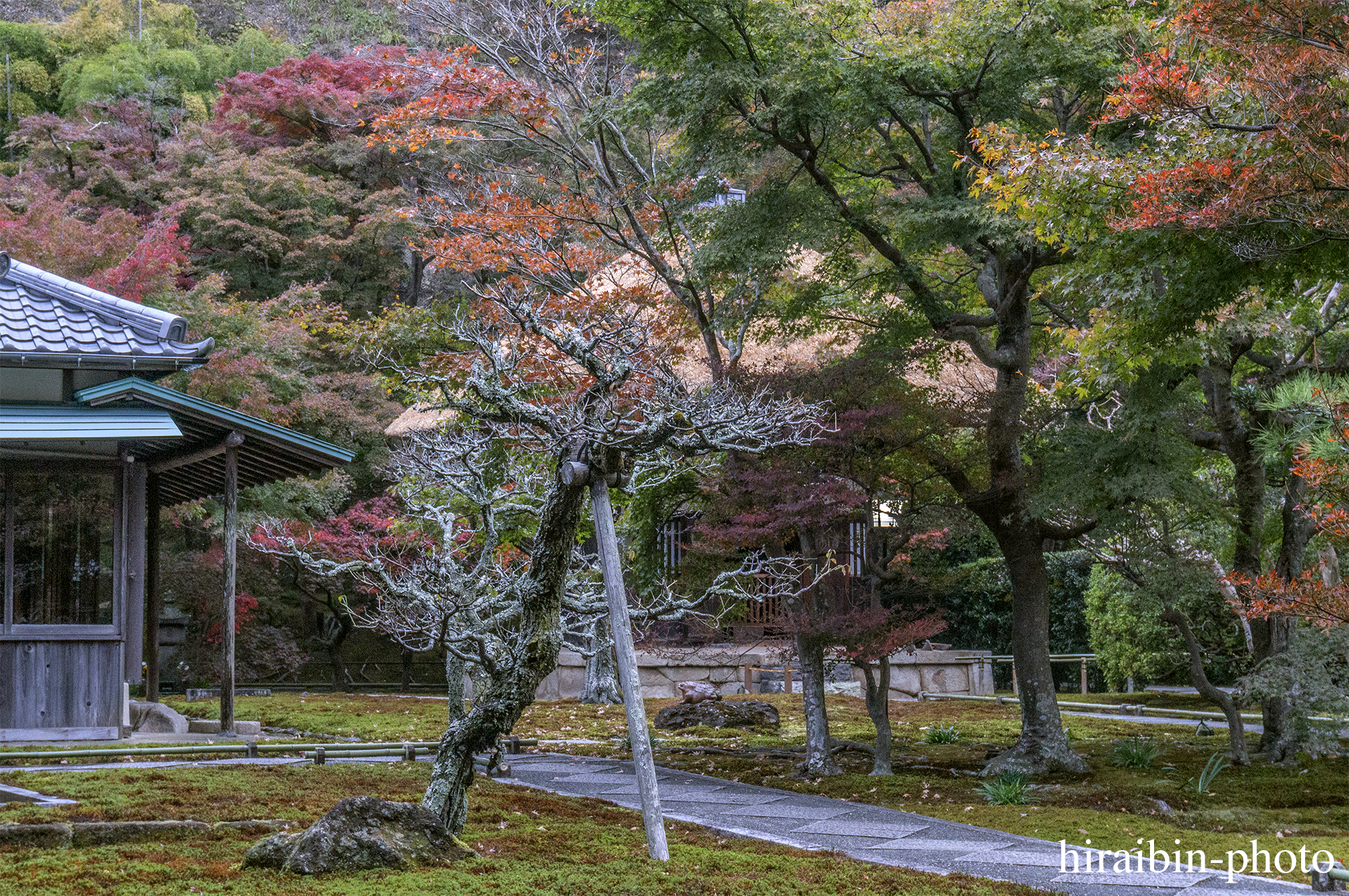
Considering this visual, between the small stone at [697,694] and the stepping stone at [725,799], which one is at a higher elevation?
the small stone at [697,694]

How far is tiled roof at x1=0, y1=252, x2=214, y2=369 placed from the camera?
994 cm

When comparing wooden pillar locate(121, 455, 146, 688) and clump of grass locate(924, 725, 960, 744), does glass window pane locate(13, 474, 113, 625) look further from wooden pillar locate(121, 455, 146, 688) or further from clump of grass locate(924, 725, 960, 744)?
clump of grass locate(924, 725, 960, 744)

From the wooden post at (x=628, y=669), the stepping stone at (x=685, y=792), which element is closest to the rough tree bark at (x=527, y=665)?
the wooden post at (x=628, y=669)

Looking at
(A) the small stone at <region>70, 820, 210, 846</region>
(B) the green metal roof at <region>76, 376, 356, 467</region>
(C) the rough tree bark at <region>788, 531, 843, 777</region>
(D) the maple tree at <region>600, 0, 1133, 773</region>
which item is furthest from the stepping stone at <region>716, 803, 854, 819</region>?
(B) the green metal roof at <region>76, 376, 356, 467</region>

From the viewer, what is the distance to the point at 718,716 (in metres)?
14.7

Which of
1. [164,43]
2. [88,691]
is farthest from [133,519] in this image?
[164,43]

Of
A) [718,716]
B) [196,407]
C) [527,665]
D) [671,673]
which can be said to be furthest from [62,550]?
[671,673]

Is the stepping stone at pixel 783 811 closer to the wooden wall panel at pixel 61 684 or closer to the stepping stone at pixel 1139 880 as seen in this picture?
the stepping stone at pixel 1139 880

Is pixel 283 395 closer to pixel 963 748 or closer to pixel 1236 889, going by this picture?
pixel 963 748

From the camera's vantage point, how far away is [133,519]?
429 inches

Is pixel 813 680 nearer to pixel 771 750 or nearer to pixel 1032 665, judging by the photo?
pixel 771 750

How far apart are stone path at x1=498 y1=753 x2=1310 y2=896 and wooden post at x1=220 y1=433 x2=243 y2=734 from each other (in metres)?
2.95

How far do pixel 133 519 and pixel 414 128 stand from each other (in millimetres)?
5963

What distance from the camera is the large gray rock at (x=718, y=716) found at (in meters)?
14.6
